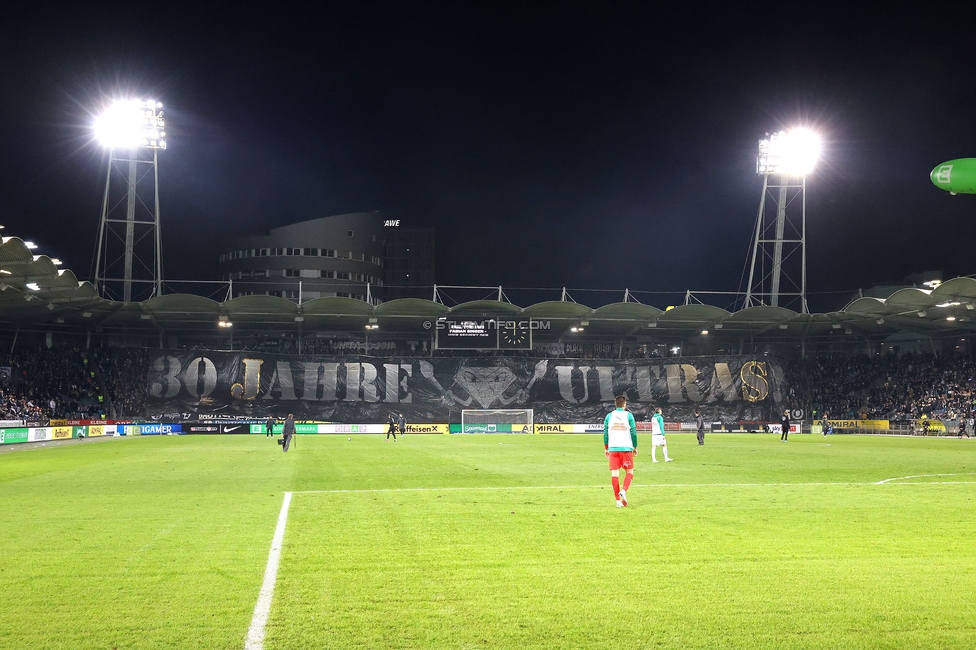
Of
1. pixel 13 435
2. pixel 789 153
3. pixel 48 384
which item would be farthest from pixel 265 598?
pixel 789 153

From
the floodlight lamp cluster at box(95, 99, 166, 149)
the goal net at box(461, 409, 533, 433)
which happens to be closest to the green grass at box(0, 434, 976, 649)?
the floodlight lamp cluster at box(95, 99, 166, 149)

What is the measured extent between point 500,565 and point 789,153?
57352 millimetres

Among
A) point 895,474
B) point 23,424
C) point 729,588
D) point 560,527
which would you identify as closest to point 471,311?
point 23,424

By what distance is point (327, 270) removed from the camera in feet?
331

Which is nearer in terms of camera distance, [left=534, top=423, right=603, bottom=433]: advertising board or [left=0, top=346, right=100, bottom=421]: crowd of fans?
[left=0, top=346, right=100, bottom=421]: crowd of fans

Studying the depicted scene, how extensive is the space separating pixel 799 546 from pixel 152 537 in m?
8.20

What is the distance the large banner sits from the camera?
199 feet

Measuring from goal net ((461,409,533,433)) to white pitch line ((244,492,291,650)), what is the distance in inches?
1924

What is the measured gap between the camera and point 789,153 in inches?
2325

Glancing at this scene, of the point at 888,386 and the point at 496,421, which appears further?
the point at 888,386

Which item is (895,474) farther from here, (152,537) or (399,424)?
(399,424)

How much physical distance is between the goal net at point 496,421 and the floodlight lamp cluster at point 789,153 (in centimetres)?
2601

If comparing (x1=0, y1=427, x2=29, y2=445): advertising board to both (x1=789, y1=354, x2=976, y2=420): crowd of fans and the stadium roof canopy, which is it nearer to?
the stadium roof canopy

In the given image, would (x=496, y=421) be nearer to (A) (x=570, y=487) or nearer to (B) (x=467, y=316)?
(B) (x=467, y=316)
